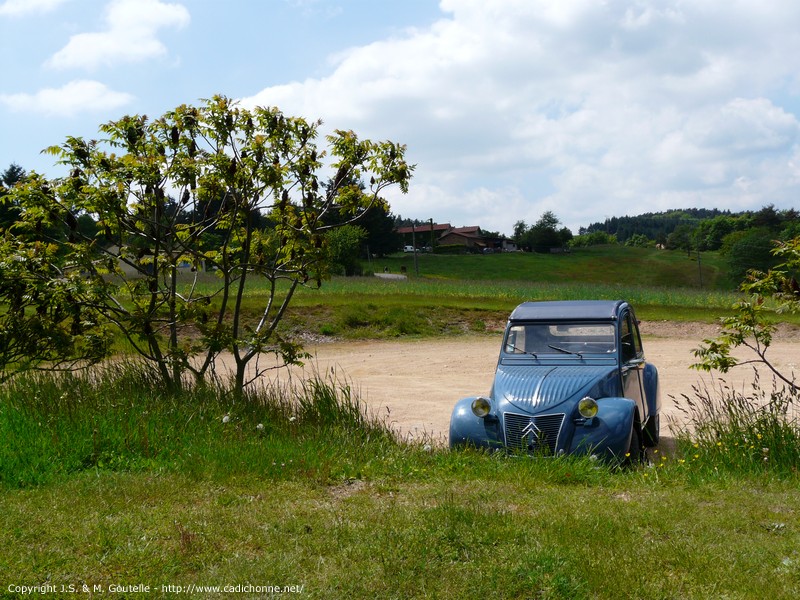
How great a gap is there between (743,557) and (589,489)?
77.5 inches

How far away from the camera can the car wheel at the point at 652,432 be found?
30.9 ft

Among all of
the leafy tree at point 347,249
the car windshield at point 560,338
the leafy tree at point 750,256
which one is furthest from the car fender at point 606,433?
the leafy tree at point 750,256

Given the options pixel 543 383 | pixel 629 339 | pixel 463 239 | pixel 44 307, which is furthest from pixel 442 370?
pixel 463 239

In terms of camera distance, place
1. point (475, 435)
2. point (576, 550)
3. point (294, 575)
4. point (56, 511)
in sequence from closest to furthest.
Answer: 1. point (294, 575)
2. point (576, 550)
3. point (56, 511)
4. point (475, 435)

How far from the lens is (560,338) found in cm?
943

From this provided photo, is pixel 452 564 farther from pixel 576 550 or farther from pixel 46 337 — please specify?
pixel 46 337

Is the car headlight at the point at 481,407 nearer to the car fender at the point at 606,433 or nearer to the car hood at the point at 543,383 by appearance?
the car hood at the point at 543,383

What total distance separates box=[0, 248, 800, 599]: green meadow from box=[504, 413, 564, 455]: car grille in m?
0.39

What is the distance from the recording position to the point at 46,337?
31.6ft

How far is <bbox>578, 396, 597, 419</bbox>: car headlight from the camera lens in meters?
7.92

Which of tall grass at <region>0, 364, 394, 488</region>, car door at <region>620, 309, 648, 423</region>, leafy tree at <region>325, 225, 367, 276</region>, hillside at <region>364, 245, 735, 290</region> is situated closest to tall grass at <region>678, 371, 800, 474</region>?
car door at <region>620, 309, 648, 423</region>

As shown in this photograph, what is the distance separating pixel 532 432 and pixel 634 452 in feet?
3.77

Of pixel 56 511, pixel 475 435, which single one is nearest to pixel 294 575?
pixel 56 511

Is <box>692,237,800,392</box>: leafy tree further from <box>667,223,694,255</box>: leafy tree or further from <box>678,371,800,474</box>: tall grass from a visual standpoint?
<box>667,223,694,255</box>: leafy tree
